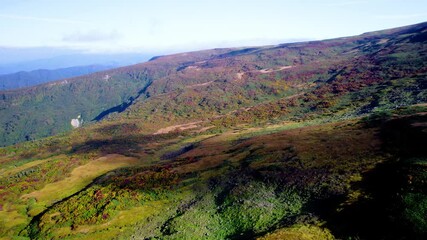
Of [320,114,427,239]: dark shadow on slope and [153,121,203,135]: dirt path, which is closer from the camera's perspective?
[320,114,427,239]: dark shadow on slope

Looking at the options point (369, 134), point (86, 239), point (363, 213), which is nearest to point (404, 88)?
point (369, 134)

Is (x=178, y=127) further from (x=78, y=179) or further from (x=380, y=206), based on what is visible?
(x=380, y=206)

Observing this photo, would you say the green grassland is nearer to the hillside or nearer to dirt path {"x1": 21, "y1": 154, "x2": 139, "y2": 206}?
the hillside

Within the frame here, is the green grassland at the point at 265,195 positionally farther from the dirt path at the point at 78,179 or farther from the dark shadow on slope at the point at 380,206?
the dirt path at the point at 78,179

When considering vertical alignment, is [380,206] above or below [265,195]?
above

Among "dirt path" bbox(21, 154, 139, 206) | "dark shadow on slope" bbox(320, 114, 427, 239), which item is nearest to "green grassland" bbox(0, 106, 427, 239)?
"dark shadow on slope" bbox(320, 114, 427, 239)

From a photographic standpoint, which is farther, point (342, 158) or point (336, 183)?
point (342, 158)

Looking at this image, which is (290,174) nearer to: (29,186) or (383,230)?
(383,230)

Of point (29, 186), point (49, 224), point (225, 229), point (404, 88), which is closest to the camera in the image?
point (225, 229)

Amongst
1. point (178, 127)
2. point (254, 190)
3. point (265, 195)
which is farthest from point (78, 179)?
point (178, 127)

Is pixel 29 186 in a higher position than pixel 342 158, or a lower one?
lower

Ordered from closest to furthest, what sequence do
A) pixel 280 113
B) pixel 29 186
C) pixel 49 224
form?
pixel 49 224
pixel 29 186
pixel 280 113
